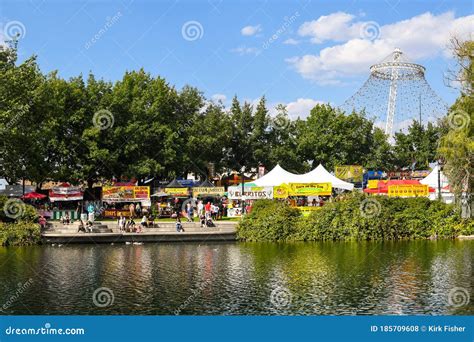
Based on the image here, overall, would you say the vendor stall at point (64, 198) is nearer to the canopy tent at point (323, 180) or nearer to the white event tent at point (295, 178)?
the white event tent at point (295, 178)

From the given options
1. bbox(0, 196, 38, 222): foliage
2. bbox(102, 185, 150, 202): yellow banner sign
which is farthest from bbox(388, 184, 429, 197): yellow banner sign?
bbox(0, 196, 38, 222): foliage

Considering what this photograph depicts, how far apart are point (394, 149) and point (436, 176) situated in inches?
1541

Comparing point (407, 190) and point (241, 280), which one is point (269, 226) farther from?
point (241, 280)

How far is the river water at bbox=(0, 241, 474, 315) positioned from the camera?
21.1 metres

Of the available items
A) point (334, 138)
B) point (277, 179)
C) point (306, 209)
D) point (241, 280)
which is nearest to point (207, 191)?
point (277, 179)

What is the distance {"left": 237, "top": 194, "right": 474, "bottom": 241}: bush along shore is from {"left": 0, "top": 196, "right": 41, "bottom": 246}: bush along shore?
48.3 feet

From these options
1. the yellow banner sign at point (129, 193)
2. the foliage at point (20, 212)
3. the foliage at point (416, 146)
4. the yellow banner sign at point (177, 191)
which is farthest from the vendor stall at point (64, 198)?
the foliage at point (416, 146)

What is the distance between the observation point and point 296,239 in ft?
139

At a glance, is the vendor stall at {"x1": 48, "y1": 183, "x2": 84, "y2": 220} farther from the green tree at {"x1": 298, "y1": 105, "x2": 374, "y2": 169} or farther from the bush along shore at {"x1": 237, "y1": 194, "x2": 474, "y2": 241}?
the green tree at {"x1": 298, "y1": 105, "x2": 374, "y2": 169}

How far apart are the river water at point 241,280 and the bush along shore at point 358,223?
4.14 m

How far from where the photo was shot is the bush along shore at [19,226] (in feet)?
132

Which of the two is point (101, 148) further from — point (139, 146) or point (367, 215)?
point (367, 215)

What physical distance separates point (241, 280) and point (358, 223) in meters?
18.4

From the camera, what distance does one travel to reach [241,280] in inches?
1026
